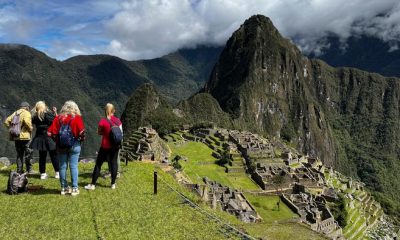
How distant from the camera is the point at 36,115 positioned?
544 inches

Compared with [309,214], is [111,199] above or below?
above

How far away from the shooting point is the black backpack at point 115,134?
1215 centimetres

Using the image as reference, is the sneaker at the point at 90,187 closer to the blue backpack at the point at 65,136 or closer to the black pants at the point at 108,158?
the black pants at the point at 108,158

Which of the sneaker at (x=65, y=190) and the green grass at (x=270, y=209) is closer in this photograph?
the sneaker at (x=65, y=190)

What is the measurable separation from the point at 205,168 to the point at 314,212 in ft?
63.9

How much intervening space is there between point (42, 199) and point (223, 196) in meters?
24.6

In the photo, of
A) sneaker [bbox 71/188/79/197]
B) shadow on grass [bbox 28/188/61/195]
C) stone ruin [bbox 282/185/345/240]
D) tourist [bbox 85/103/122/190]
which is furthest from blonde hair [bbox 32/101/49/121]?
stone ruin [bbox 282/185/345/240]

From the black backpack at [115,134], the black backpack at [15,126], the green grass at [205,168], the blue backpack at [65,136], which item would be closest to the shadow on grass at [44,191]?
the blue backpack at [65,136]

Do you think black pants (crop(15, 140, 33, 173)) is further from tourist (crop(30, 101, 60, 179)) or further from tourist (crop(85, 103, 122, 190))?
tourist (crop(85, 103, 122, 190))

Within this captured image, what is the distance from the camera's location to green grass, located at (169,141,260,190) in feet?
166

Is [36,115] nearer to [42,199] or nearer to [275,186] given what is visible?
[42,199]

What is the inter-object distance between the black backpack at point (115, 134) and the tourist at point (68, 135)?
2.99ft

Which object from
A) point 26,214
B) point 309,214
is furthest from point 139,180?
point 309,214

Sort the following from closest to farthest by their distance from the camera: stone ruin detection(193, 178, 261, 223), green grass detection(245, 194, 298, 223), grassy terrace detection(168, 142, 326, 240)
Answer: grassy terrace detection(168, 142, 326, 240), stone ruin detection(193, 178, 261, 223), green grass detection(245, 194, 298, 223)
